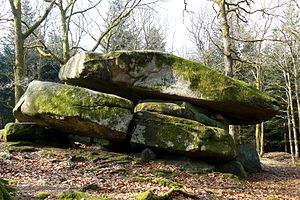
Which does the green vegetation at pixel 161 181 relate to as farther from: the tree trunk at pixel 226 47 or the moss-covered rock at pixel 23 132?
the tree trunk at pixel 226 47

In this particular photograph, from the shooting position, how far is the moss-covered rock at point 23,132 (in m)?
12.1

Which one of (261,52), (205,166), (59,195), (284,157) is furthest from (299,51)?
(59,195)

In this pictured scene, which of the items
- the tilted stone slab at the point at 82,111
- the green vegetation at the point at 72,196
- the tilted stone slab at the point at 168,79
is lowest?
the green vegetation at the point at 72,196

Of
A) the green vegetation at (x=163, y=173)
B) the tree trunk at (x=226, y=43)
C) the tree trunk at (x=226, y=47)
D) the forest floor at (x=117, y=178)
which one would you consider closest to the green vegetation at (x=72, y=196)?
the forest floor at (x=117, y=178)

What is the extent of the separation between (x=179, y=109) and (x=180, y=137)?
1215 millimetres

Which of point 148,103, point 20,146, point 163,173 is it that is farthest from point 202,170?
point 20,146

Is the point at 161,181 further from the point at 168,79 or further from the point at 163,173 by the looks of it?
the point at 168,79

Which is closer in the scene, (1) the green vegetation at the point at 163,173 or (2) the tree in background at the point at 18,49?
(1) the green vegetation at the point at 163,173

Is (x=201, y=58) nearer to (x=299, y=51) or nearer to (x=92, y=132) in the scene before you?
(x=299, y=51)

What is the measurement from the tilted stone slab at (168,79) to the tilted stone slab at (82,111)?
1.23 meters

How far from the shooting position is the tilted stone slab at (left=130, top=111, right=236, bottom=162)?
11672 millimetres

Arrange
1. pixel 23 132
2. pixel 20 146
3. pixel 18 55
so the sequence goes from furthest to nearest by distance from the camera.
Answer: pixel 18 55 → pixel 23 132 → pixel 20 146

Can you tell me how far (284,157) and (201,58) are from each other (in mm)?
11625

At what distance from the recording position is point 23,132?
12.2 metres
